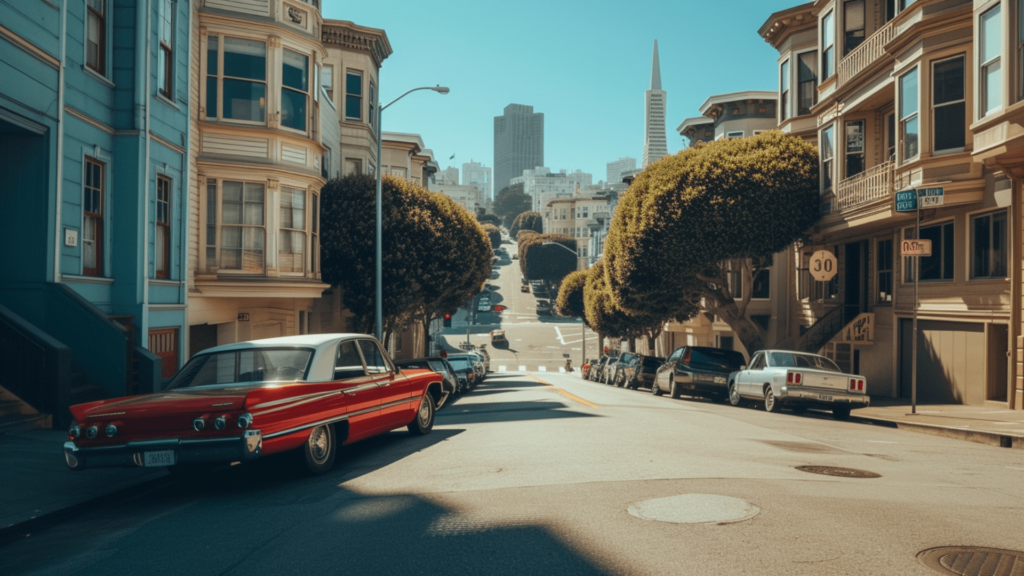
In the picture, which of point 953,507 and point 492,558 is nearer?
point 492,558

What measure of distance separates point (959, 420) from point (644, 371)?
625 inches

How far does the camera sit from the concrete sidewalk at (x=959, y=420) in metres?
13.4

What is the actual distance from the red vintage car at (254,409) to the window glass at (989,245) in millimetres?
14572

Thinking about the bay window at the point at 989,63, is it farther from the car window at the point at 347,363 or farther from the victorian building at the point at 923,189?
the car window at the point at 347,363

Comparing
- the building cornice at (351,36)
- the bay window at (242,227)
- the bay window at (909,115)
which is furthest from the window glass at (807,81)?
the bay window at (242,227)

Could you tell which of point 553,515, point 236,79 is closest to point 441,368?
point 236,79

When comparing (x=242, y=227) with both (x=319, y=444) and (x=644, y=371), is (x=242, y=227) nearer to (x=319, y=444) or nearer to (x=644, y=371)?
(x=319, y=444)

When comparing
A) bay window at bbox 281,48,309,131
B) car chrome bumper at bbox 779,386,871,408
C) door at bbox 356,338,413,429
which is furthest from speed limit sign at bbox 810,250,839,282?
door at bbox 356,338,413,429

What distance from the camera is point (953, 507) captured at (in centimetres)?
673

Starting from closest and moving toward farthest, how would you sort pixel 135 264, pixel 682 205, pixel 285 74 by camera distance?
pixel 135 264 → pixel 285 74 → pixel 682 205

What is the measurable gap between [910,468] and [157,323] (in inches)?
561

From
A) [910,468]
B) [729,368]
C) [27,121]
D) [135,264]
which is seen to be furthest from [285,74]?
[910,468]

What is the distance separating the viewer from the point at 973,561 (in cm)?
516

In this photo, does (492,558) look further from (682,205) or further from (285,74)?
(682,205)
